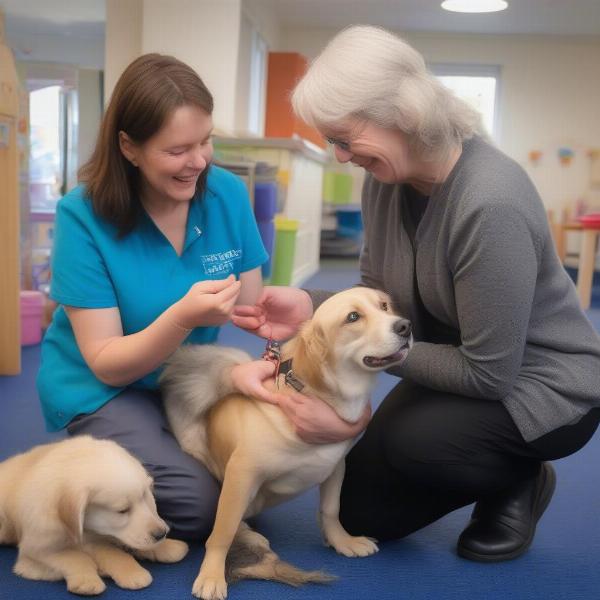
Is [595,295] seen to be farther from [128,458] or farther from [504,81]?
[128,458]

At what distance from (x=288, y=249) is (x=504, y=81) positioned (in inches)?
183

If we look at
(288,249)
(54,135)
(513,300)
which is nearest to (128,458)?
(513,300)

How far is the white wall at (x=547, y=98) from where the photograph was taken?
26.0ft

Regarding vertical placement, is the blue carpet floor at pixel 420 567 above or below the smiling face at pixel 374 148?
below

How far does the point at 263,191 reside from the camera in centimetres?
409

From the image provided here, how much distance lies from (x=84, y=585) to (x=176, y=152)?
0.75m

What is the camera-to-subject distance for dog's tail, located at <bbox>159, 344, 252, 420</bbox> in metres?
1.46

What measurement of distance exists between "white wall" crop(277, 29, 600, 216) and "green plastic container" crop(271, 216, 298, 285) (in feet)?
13.7

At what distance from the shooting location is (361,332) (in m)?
1.28

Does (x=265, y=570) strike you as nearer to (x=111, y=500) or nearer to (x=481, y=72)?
(x=111, y=500)

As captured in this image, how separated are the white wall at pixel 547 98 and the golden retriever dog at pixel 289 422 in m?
7.02

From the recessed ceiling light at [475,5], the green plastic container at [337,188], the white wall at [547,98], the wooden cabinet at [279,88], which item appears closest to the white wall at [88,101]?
the white wall at [547,98]

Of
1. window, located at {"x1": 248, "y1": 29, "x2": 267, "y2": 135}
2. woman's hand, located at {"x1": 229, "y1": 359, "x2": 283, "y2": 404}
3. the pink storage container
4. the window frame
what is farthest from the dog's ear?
the window frame

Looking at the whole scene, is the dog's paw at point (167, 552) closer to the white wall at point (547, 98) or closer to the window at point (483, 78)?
the white wall at point (547, 98)
